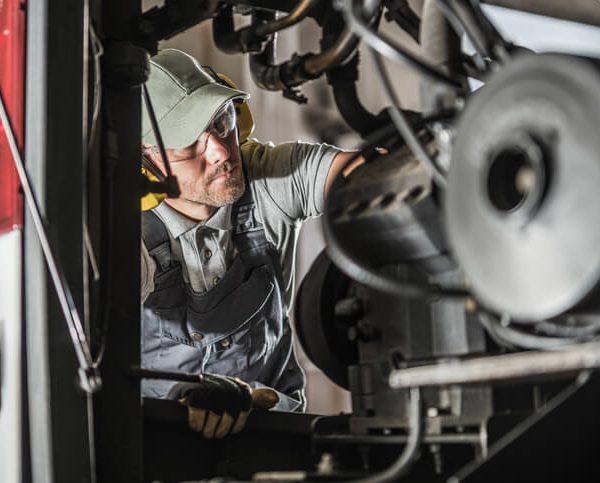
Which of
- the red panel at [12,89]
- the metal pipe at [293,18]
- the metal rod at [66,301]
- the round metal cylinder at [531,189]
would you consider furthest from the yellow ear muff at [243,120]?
the round metal cylinder at [531,189]

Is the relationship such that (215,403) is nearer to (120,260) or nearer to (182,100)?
(120,260)

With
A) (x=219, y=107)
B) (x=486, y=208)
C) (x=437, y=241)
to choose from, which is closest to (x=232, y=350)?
(x=219, y=107)

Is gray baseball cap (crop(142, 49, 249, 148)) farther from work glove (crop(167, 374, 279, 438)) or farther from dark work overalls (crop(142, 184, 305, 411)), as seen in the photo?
work glove (crop(167, 374, 279, 438))

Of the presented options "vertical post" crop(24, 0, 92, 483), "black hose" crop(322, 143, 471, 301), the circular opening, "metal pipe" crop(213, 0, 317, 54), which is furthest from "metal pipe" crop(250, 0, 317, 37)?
the circular opening

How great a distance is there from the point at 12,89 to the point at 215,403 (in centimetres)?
53

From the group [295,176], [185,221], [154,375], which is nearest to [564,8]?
[295,176]

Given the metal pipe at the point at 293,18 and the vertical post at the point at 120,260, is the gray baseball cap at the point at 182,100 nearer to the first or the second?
the metal pipe at the point at 293,18

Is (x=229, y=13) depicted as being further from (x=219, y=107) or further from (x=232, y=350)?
(x=232, y=350)

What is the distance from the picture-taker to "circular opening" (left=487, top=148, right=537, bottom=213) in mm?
973

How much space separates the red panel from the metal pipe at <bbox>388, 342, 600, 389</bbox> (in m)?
0.57

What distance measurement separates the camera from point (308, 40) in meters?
4.98

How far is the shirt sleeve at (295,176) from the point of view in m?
2.18

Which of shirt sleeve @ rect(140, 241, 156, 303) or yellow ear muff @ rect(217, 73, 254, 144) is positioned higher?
yellow ear muff @ rect(217, 73, 254, 144)

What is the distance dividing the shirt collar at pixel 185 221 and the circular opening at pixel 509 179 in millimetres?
1293
